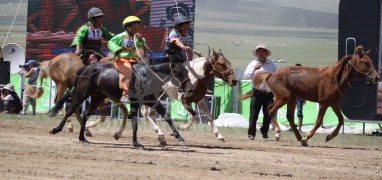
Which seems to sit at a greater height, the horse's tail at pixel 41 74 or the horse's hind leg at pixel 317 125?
the horse's tail at pixel 41 74

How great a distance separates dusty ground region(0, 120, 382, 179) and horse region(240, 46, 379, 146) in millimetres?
965

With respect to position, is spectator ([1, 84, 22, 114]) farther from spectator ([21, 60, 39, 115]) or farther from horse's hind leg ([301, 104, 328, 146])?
horse's hind leg ([301, 104, 328, 146])

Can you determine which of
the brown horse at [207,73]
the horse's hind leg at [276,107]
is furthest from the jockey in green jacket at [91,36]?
the horse's hind leg at [276,107]

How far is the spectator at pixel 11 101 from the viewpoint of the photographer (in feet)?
103

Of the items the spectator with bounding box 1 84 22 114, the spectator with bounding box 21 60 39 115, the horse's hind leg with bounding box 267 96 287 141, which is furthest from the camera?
the spectator with bounding box 1 84 22 114

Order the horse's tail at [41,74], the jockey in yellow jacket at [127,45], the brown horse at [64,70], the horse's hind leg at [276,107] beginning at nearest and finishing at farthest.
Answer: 1. the jockey in yellow jacket at [127,45]
2. the brown horse at [64,70]
3. the horse's hind leg at [276,107]
4. the horse's tail at [41,74]

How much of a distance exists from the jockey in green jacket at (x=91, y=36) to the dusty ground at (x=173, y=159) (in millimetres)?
1655

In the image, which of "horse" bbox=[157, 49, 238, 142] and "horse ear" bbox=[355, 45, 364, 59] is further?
"horse ear" bbox=[355, 45, 364, 59]

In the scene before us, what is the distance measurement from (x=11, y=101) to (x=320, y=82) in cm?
1335

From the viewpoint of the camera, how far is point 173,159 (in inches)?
605

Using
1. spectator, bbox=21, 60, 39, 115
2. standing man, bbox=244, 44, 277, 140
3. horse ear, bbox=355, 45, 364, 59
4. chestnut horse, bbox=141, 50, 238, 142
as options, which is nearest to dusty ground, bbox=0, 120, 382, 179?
chestnut horse, bbox=141, 50, 238, 142

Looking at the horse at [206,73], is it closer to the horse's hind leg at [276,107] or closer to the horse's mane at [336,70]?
the horse's hind leg at [276,107]

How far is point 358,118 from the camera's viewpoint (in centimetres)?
2316

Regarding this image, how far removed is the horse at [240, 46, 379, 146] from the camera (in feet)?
67.3
